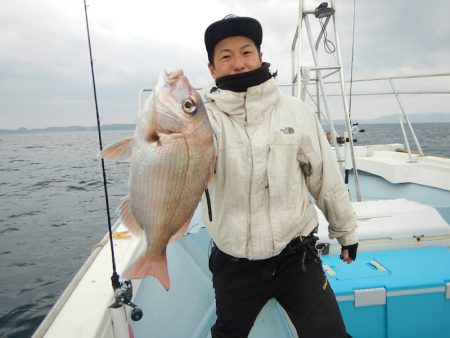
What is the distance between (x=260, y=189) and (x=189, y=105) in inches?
27.1

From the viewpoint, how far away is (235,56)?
191 cm

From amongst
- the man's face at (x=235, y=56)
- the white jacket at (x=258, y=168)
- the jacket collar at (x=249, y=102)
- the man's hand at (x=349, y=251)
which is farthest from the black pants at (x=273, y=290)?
the man's face at (x=235, y=56)

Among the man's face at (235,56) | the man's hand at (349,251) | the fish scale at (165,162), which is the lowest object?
the man's hand at (349,251)

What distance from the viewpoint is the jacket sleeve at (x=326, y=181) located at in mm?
1978

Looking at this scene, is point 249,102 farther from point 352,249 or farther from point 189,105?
point 352,249

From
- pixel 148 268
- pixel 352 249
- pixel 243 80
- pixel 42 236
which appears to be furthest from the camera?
pixel 42 236

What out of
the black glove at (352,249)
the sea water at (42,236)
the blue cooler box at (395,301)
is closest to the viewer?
the black glove at (352,249)

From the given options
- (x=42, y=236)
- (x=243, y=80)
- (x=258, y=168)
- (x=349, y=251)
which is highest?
(x=243, y=80)

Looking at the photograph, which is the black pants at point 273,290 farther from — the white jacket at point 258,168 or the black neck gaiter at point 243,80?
the black neck gaiter at point 243,80

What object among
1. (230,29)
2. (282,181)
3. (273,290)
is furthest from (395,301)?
(230,29)

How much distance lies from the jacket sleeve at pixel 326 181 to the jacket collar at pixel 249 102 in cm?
28

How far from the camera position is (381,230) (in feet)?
9.65

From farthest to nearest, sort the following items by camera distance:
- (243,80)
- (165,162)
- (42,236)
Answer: (42,236), (243,80), (165,162)

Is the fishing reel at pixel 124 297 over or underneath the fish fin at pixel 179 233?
underneath
